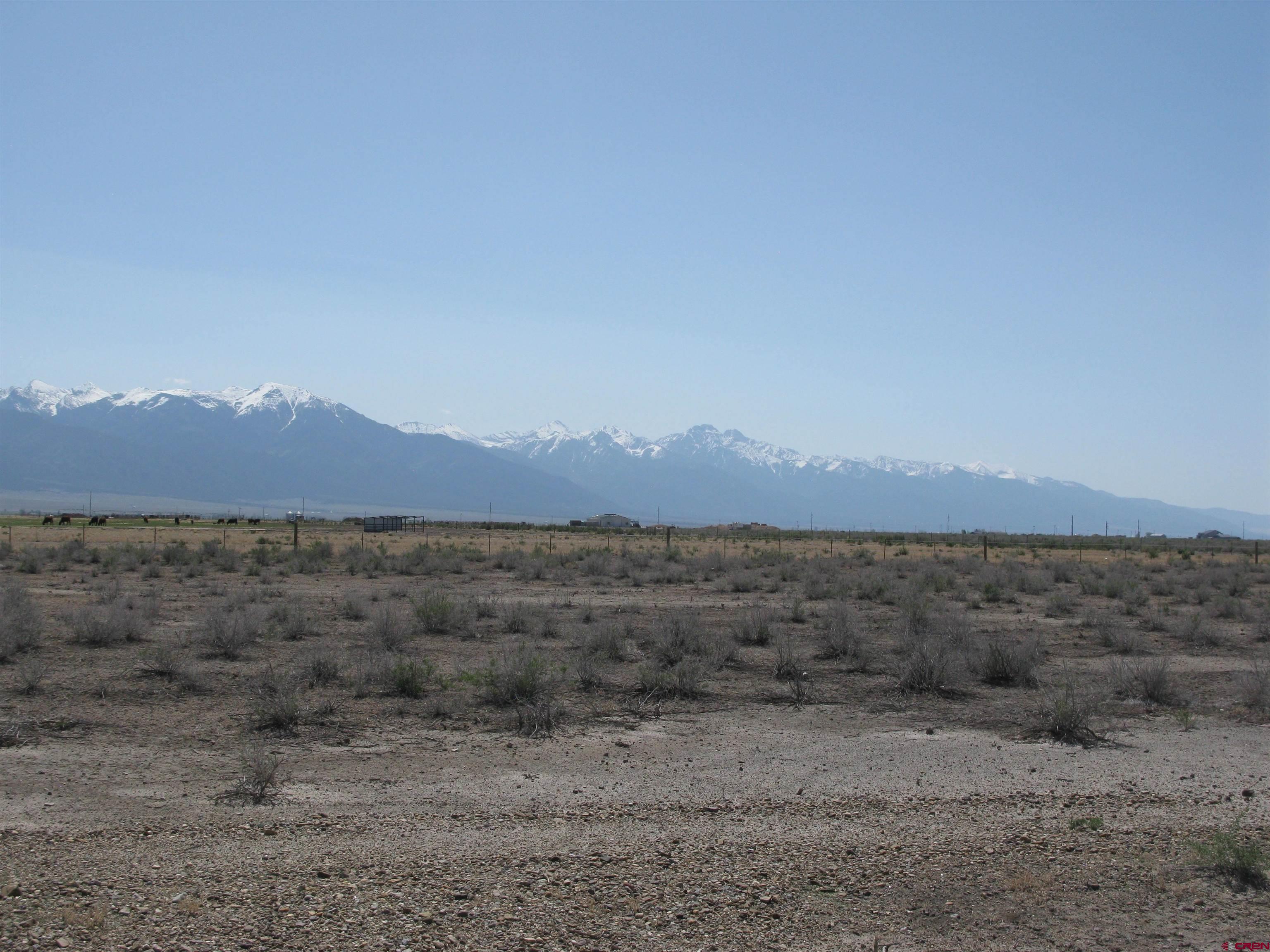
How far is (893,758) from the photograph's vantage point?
10.6 meters

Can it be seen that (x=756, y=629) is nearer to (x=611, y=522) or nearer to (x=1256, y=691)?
(x=1256, y=691)

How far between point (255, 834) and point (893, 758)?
6.41 metres

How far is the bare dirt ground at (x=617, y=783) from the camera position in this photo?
6.40m

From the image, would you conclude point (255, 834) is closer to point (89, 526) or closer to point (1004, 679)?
point (1004, 679)

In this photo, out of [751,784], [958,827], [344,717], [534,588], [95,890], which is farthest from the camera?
[534,588]

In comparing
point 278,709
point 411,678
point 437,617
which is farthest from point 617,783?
point 437,617

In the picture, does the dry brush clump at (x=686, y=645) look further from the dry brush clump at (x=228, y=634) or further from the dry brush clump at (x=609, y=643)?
the dry brush clump at (x=228, y=634)

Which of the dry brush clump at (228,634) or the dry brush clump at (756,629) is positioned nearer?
the dry brush clump at (228,634)

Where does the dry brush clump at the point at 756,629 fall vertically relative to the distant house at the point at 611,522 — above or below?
above

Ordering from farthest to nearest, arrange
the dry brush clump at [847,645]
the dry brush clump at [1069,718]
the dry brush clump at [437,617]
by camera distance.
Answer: the dry brush clump at [437,617] < the dry brush clump at [847,645] < the dry brush clump at [1069,718]

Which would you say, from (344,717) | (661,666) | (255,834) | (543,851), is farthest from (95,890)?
(661,666)

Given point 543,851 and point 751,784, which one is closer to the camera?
point 543,851

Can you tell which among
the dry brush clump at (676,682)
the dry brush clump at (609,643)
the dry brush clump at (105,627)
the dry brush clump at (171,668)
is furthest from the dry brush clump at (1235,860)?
the dry brush clump at (105,627)

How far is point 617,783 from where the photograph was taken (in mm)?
9469
